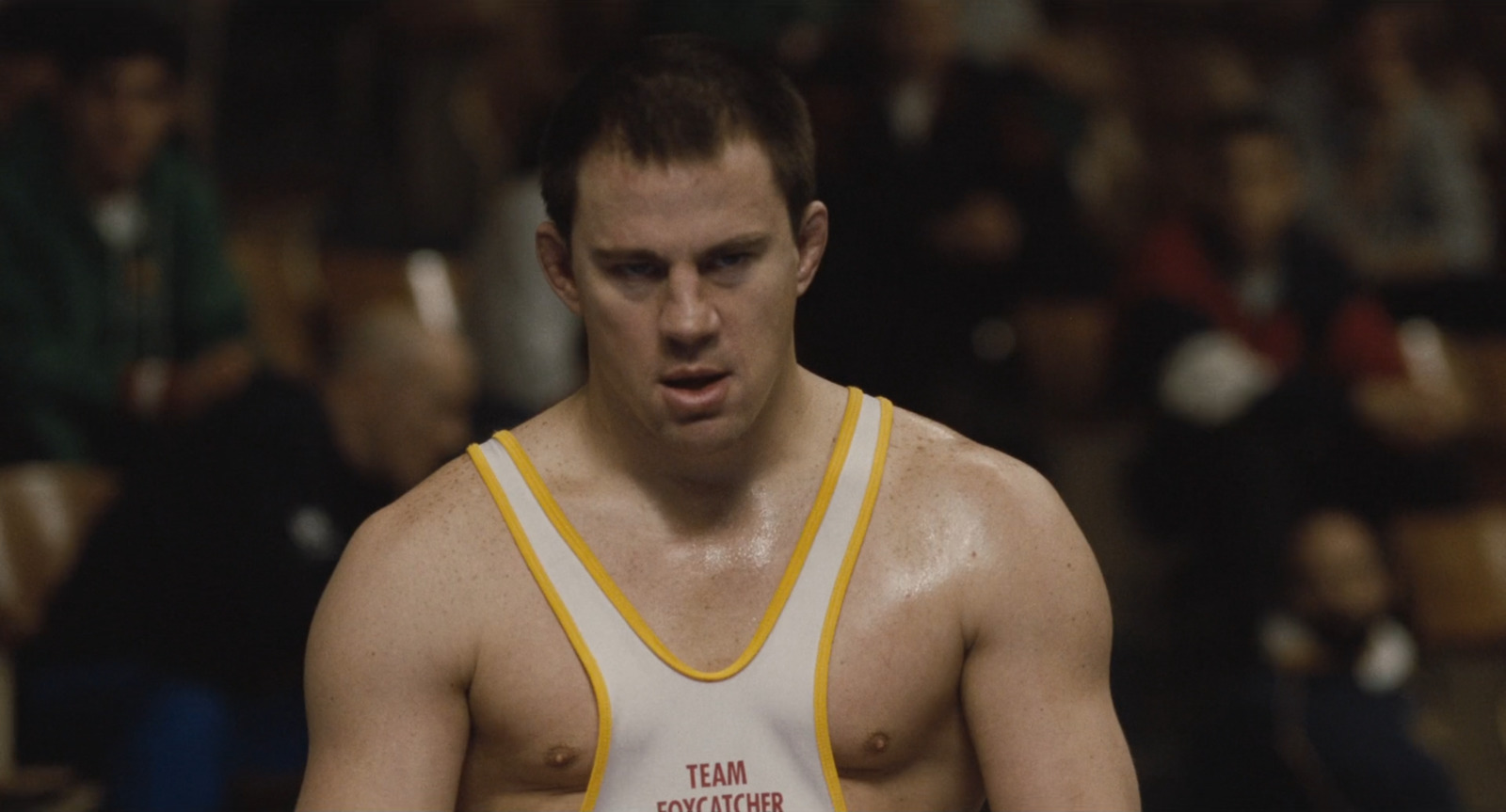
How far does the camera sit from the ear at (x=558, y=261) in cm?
205

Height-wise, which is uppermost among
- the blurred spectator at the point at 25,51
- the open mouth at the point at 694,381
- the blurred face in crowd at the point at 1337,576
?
the blurred spectator at the point at 25,51

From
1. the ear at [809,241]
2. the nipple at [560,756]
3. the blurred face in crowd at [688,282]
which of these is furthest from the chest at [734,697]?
the ear at [809,241]

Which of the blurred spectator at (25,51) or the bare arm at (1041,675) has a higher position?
the blurred spectator at (25,51)

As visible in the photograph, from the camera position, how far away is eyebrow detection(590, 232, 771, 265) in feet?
6.37

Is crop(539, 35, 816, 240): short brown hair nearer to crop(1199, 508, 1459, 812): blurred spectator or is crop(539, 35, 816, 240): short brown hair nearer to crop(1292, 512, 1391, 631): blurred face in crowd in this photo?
crop(1199, 508, 1459, 812): blurred spectator

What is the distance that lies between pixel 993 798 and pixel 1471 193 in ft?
14.3

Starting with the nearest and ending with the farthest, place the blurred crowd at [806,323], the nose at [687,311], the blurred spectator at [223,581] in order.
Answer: the nose at [687,311] < the blurred spectator at [223,581] < the blurred crowd at [806,323]

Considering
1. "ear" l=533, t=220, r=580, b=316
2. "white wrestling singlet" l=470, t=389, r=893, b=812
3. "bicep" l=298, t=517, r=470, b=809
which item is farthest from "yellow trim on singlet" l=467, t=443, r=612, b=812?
"ear" l=533, t=220, r=580, b=316

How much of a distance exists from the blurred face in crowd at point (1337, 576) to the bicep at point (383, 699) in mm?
2575

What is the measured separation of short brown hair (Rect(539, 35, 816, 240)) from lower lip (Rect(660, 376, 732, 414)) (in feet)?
0.63

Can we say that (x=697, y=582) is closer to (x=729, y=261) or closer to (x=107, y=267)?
(x=729, y=261)

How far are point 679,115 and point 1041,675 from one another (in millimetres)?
683

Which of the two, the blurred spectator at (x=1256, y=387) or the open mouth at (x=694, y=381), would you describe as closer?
the open mouth at (x=694, y=381)

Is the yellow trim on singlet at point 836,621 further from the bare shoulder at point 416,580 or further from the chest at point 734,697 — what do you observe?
the bare shoulder at point 416,580
